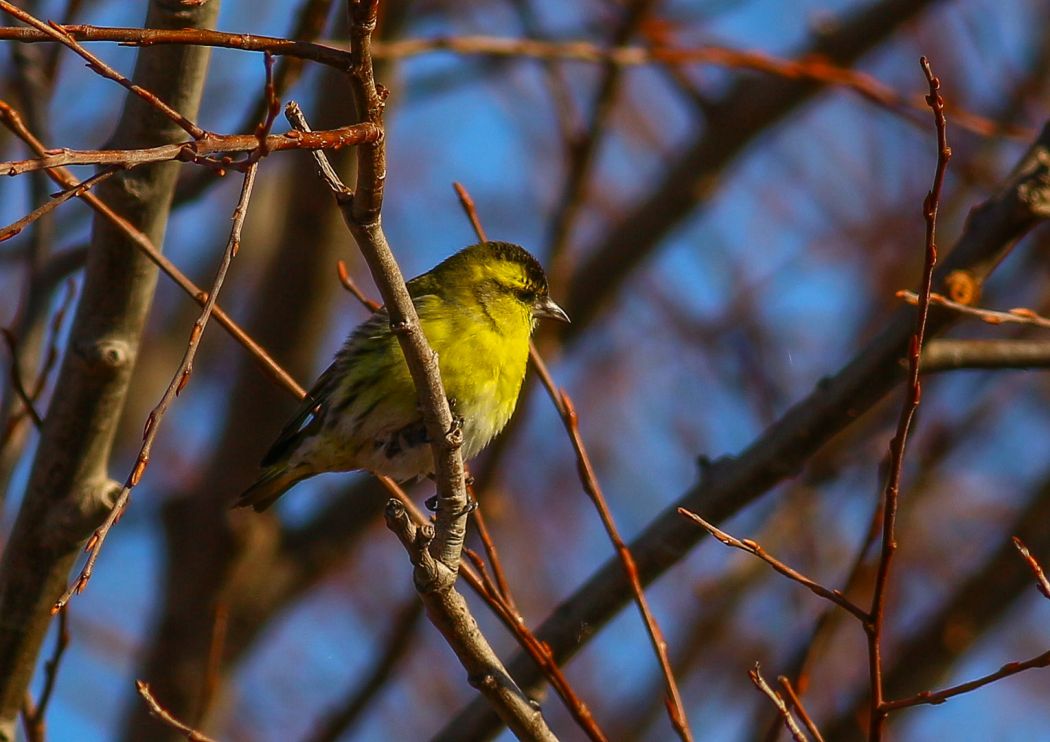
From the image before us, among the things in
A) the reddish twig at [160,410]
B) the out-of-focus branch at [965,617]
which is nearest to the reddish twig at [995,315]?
the reddish twig at [160,410]

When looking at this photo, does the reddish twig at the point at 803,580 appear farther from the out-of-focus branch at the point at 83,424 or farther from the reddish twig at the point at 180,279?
the out-of-focus branch at the point at 83,424

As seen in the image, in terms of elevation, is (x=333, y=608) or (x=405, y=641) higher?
(x=333, y=608)

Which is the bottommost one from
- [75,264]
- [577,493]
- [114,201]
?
[114,201]

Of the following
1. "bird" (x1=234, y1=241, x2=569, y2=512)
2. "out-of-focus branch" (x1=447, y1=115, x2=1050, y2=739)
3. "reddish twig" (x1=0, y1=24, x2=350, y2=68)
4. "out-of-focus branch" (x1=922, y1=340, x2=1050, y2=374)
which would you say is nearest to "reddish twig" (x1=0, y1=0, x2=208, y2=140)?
"reddish twig" (x1=0, y1=24, x2=350, y2=68)

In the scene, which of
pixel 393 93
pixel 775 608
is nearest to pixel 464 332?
pixel 393 93

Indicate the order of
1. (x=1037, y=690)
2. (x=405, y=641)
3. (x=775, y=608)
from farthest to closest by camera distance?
(x=1037, y=690) < (x=775, y=608) < (x=405, y=641)

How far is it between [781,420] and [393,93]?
3597mm

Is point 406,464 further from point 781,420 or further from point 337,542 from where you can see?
point 337,542

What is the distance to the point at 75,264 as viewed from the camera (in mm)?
4750

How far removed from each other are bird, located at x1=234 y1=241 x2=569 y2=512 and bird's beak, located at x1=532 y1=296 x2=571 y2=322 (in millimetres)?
240

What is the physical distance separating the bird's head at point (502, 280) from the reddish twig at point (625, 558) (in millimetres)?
1741

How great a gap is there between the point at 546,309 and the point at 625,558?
254 centimetres

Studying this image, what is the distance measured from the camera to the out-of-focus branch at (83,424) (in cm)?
420

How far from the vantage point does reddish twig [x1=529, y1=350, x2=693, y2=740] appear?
3.20 metres
